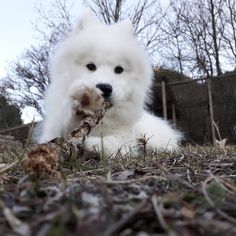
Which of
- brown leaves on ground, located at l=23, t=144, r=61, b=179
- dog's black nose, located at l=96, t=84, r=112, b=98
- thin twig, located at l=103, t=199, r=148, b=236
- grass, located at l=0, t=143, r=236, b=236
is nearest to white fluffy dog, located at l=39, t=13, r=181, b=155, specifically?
dog's black nose, located at l=96, t=84, r=112, b=98

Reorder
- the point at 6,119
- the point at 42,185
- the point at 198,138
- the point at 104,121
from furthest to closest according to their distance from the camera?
the point at 6,119 → the point at 198,138 → the point at 104,121 → the point at 42,185

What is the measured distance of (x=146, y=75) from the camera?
4844mm

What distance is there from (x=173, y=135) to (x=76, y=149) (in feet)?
10.0

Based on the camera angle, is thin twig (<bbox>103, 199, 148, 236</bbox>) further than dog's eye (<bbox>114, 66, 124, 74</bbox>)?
No

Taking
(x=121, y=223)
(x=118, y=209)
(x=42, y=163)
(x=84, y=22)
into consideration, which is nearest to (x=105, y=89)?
(x=84, y=22)

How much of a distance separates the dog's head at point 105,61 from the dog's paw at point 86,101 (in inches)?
9.7

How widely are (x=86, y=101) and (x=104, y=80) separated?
550 mm

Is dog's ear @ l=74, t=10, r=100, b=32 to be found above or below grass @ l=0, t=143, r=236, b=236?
above

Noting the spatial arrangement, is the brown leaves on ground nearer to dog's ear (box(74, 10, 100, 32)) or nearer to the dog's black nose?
the dog's black nose

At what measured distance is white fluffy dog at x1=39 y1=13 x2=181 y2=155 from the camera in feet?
13.5

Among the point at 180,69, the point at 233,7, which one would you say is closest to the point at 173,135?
the point at 180,69

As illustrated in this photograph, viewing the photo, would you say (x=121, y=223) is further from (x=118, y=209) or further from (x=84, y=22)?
(x=84, y=22)

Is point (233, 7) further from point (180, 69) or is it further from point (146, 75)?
point (146, 75)

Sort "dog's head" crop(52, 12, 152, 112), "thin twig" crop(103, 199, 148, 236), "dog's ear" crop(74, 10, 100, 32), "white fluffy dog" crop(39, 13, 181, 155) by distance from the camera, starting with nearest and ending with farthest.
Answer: "thin twig" crop(103, 199, 148, 236) < "white fluffy dog" crop(39, 13, 181, 155) < "dog's head" crop(52, 12, 152, 112) < "dog's ear" crop(74, 10, 100, 32)
